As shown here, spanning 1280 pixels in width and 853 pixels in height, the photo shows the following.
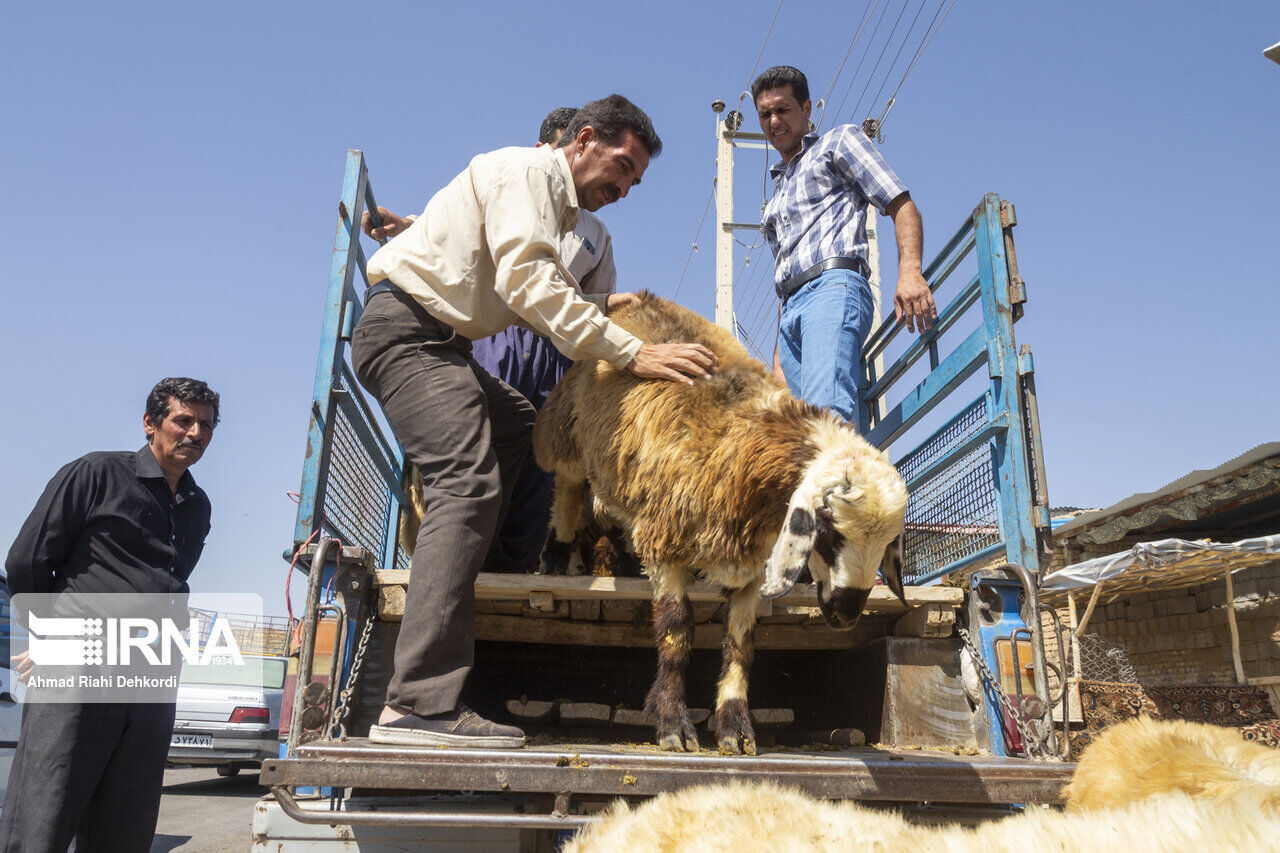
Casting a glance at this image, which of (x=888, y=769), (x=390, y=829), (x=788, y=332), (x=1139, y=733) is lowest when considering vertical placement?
(x=390, y=829)

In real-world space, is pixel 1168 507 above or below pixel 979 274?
below

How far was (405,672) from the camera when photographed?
2.72 meters

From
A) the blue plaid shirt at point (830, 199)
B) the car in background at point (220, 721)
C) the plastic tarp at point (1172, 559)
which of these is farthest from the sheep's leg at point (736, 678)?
the car in background at point (220, 721)

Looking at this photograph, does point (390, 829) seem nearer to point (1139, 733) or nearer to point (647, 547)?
point (647, 547)

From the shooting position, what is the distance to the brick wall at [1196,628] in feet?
37.9

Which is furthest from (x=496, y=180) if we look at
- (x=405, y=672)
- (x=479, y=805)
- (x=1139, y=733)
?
(x=1139, y=733)

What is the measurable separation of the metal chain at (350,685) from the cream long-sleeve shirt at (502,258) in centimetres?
129

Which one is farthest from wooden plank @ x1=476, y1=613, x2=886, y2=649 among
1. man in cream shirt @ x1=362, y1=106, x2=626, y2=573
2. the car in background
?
the car in background

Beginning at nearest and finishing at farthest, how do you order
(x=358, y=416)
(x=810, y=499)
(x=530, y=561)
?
(x=810, y=499) < (x=358, y=416) < (x=530, y=561)

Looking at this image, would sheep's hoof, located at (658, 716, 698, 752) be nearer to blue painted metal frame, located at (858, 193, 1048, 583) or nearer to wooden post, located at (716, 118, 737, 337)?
blue painted metal frame, located at (858, 193, 1048, 583)

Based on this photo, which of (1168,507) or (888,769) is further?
(1168,507)

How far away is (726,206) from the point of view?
15.0m

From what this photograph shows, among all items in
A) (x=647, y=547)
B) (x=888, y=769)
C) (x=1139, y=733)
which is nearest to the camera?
(x=1139, y=733)

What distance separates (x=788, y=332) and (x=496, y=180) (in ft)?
7.55
